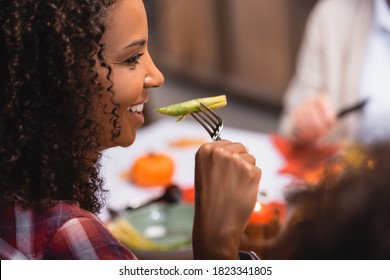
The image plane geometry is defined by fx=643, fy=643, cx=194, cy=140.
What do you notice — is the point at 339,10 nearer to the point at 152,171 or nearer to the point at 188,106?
the point at 152,171

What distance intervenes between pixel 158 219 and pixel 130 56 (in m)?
0.60

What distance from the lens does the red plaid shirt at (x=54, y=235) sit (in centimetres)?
63

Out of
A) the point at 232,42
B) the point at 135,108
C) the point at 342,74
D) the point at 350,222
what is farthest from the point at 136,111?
the point at 232,42

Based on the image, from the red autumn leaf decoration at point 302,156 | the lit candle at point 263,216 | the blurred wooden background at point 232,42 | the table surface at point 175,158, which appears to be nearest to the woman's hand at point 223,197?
the lit candle at point 263,216

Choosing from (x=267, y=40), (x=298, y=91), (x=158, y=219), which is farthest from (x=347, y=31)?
(x=267, y=40)

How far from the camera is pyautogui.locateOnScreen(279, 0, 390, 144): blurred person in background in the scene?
63.3 inches

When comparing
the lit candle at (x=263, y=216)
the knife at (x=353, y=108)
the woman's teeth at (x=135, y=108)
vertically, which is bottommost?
the knife at (x=353, y=108)

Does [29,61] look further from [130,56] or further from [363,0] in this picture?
[363,0]

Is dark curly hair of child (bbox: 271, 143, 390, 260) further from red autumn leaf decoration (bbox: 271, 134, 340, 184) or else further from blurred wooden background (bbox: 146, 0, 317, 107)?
blurred wooden background (bbox: 146, 0, 317, 107)

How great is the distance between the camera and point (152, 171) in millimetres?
1390

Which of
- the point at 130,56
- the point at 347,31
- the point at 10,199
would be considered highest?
the point at 130,56

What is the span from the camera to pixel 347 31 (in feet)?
5.82

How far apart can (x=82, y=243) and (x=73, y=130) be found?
0.11 m

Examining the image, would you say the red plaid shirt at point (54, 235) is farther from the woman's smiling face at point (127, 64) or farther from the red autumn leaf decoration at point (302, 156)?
the red autumn leaf decoration at point (302, 156)
